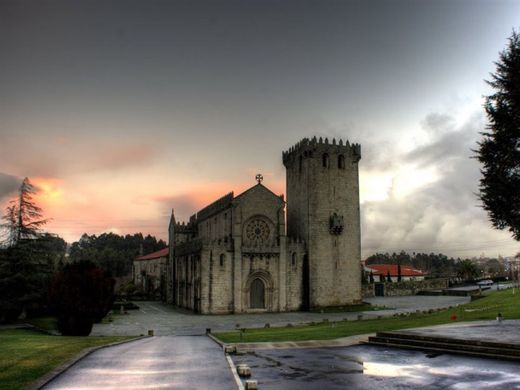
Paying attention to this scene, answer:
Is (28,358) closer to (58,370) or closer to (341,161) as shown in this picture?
(58,370)

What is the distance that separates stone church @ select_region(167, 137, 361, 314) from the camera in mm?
53562

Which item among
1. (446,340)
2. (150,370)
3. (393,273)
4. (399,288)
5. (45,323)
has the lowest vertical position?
(45,323)

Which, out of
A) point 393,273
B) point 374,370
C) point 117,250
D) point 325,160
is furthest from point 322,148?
point 117,250

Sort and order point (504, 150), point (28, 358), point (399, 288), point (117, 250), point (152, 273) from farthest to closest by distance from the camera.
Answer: point (117, 250) → point (152, 273) → point (399, 288) → point (504, 150) → point (28, 358)

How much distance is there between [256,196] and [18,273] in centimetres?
2641

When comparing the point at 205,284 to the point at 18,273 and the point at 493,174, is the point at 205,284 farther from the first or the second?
the point at 493,174

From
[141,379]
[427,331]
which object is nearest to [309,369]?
[141,379]

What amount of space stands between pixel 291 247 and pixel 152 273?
45352 mm

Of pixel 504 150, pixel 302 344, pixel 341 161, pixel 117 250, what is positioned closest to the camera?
pixel 302 344

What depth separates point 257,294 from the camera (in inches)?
2164

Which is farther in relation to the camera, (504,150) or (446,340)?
(504,150)

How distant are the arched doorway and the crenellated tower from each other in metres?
5.26

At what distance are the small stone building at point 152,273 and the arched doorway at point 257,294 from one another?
86.4 ft

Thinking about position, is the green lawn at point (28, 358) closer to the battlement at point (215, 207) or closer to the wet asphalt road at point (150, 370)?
the wet asphalt road at point (150, 370)
